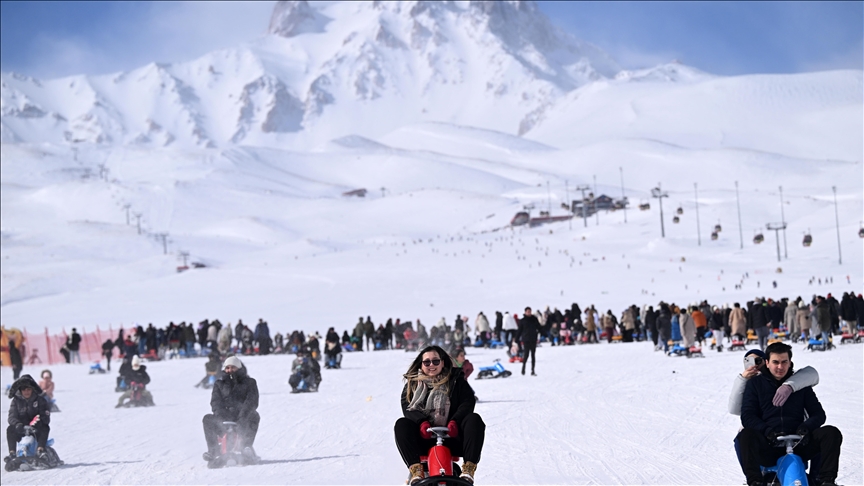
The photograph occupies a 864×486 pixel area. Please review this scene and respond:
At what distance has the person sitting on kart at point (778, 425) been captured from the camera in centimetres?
609

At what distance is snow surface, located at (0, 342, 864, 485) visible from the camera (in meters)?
9.05

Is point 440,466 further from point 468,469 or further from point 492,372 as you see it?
point 492,372

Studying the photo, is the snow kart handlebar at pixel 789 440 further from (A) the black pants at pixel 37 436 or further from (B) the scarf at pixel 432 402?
(A) the black pants at pixel 37 436

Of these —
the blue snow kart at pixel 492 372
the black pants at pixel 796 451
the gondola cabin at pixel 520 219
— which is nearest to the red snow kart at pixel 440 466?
the black pants at pixel 796 451

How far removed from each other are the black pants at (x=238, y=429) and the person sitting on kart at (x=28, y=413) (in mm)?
1761

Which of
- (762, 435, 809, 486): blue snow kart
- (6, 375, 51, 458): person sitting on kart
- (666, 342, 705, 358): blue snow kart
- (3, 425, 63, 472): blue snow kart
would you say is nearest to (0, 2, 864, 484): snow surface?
(3, 425, 63, 472): blue snow kart

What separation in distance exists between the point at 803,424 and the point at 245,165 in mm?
181141

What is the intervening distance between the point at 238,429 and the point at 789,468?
5840 mm

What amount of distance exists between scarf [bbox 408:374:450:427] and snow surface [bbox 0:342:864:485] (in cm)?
234

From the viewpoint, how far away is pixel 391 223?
115438mm

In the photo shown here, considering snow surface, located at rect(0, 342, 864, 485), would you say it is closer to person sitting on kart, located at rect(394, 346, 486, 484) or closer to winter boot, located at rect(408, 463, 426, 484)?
person sitting on kart, located at rect(394, 346, 486, 484)

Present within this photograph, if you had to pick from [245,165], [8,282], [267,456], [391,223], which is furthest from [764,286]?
[245,165]

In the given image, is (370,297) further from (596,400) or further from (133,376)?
(596,400)

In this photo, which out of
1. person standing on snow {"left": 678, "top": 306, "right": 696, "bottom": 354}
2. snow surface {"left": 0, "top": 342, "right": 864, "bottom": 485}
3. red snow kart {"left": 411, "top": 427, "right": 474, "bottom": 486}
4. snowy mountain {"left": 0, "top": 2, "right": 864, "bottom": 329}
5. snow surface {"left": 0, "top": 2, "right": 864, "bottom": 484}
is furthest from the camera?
snowy mountain {"left": 0, "top": 2, "right": 864, "bottom": 329}
